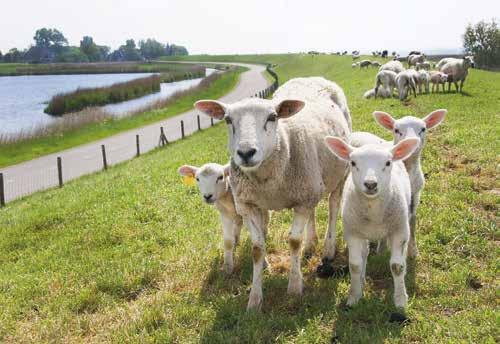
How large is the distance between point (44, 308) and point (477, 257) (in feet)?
17.8

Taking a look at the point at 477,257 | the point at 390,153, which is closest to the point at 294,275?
the point at 390,153

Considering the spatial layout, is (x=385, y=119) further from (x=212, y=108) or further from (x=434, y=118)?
(x=212, y=108)

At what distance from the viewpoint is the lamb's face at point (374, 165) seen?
4.34 m

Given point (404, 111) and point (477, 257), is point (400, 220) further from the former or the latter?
point (404, 111)

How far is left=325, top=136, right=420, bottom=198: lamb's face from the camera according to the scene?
4344 mm

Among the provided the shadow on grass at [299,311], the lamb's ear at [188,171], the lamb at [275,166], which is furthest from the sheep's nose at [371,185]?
the lamb's ear at [188,171]

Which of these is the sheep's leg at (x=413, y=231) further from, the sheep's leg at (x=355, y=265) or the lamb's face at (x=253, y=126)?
the lamb's face at (x=253, y=126)

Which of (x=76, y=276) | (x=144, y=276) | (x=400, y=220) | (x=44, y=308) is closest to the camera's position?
(x=400, y=220)

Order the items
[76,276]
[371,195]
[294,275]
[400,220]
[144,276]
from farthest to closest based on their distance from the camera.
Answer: [76,276] → [144,276] → [294,275] → [400,220] → [371,195]

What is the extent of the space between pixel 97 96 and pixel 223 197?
155 ft

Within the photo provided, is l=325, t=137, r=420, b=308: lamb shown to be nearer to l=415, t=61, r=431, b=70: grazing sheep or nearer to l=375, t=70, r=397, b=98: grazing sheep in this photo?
l=375, t=70, r=397, b=98: grazing sheep

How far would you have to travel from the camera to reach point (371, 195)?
4.38 metres

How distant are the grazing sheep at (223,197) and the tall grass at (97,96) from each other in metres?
42.6

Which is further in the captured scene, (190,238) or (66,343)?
(190,238)
